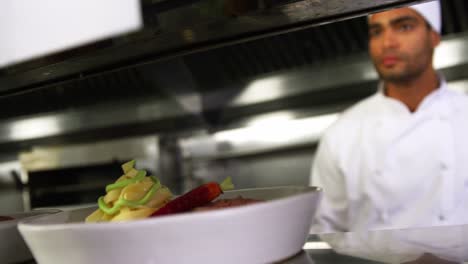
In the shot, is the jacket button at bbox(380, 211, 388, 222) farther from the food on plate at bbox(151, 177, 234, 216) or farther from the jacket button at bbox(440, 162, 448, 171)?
the food on plate at bbox(151, 177, 234, 216)

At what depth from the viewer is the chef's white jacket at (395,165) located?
158 centimetres

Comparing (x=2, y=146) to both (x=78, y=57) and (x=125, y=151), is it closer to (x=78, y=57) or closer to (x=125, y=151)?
(x=125, y=151)

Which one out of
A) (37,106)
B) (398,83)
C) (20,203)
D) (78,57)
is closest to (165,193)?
(78,57)

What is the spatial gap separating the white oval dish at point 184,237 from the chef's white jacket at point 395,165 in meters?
1.24

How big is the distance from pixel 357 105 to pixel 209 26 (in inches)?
50.9

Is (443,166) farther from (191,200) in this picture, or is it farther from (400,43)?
(191,200)

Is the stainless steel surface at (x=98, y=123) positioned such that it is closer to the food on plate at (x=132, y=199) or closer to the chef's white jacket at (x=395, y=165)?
the chef's white jacket at (x=395, y=165)

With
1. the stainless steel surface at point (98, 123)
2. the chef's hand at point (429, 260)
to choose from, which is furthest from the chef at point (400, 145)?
the chef's hand at point (429, 260)

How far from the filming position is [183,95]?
183 cm

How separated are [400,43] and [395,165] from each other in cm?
42

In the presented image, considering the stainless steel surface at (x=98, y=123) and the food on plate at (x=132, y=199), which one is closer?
the food on plate at (x=132, y=199)

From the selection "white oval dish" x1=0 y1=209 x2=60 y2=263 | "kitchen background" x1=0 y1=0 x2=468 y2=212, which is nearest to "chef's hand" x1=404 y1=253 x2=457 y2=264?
"white oval dish" x1=0 y1=209 x2=60 y2=263

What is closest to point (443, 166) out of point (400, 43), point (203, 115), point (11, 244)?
point (400, 43)

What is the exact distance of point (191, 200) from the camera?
1.65ft
